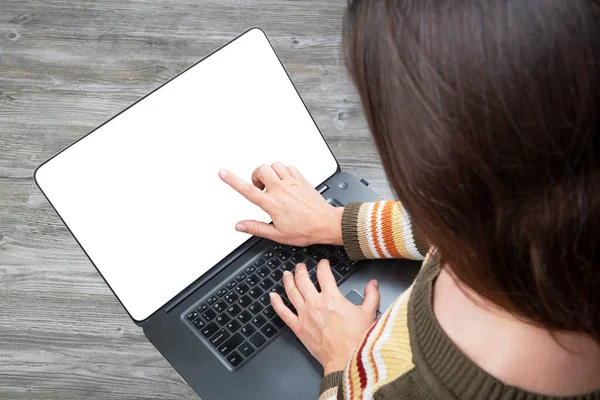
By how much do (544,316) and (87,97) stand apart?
3.09 feet

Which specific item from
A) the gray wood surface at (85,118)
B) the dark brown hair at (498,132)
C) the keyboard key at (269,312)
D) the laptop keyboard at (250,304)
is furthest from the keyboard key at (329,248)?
the dark brown hair at (498,132)

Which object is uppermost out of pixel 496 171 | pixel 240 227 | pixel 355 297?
pixel 496 171

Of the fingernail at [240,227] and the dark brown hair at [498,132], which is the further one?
the fingernail at [240,227]

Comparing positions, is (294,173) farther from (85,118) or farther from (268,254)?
(85,118)

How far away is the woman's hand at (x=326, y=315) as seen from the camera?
65 centimetres

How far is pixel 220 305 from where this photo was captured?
0.70 m

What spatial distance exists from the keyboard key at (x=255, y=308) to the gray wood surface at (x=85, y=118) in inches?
13.0

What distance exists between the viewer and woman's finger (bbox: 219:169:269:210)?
2.38ft

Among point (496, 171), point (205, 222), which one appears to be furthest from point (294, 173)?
point (496, 171)

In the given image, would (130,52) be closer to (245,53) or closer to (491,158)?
(245,53)

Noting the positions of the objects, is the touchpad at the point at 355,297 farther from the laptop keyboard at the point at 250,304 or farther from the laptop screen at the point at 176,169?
the laptop screen at the point at 176,169

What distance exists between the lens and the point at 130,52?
3.83 ft

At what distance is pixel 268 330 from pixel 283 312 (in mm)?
28

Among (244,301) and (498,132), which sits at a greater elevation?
(498,132)
